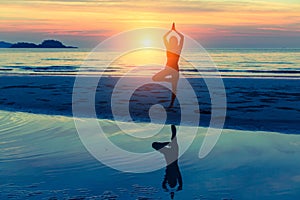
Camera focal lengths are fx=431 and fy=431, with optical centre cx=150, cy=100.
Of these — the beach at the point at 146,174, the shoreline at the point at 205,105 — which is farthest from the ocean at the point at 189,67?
the beach at the point at 146,174

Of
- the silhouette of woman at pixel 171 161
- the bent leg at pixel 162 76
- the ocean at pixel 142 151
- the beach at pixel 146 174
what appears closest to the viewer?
the beach at pixel 146 174

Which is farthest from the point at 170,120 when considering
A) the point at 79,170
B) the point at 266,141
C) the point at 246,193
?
the point at 246,193

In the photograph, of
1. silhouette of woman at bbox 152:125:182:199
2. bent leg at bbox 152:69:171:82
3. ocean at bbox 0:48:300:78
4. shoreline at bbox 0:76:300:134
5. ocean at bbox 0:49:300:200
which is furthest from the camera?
ocean at bbox 0:48:300:78

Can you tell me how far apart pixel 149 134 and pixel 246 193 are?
511cm

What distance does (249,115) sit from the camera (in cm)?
1418

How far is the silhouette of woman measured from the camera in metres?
6.58

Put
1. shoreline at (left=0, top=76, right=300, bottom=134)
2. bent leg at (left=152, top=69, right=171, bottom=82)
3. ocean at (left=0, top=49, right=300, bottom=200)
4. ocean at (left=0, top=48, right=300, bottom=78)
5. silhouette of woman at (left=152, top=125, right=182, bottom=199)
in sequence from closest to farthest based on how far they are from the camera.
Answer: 1. ocean at (left=0, top=49, right=300, bottom=200)
2. silhouette of woman at (left=152, top=125, right=182, bottom=199)
3. shoreline at (left=0, top=76, right=300, bottom=134)
4. bent leg at (left=152, top=69, right=171, bottom=82)
5. ocean at (left=0, top=48, right=300, bottom=78)

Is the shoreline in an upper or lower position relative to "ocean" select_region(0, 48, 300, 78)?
lower

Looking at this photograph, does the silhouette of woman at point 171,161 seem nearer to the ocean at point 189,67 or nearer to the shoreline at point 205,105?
the shoreline at point 205,105

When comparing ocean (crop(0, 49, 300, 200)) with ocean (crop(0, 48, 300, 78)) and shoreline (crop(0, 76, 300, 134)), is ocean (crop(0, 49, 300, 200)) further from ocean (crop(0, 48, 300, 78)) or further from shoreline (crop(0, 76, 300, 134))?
ocean (crop(0, 48, 300, 78))

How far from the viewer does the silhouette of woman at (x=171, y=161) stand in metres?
6.58

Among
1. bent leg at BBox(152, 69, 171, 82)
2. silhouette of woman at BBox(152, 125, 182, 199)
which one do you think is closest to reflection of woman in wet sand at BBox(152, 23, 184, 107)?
bent leg at BBox(152, 69, 171, 82)

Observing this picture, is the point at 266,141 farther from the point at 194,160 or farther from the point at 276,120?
the point at 276,120

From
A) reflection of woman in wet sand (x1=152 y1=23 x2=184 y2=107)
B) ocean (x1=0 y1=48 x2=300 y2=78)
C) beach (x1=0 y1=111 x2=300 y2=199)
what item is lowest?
beach (x1=0 y1=111 x2=300 y2=199)
